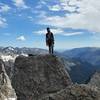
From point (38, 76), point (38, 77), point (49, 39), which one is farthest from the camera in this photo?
point (49, 39)

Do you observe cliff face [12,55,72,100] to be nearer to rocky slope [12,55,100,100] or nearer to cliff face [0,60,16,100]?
rocky slope [12,55,100,100]

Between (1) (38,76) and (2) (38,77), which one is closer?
(2) (38,77)

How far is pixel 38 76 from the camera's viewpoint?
4259cm

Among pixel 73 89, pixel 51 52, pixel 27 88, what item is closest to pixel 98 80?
pixel 51 52

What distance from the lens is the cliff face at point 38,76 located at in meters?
40.7

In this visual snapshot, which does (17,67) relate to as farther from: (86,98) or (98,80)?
(98,80)

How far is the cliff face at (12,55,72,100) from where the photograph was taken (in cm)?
4072

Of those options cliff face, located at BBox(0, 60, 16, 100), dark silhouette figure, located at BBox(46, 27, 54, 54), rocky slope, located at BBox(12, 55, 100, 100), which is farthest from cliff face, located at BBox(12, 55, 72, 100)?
cliff face, located at BBox(0, 60, 16, 100)

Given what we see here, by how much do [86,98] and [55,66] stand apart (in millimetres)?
30871

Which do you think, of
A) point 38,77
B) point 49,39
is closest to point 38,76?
point 38,77

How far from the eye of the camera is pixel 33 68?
4306cm

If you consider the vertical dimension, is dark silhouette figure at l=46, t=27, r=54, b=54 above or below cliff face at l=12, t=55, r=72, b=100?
above

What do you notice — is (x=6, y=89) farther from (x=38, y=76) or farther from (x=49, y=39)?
(x=49, y=39)

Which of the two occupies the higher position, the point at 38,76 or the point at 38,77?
the point at 38,76
